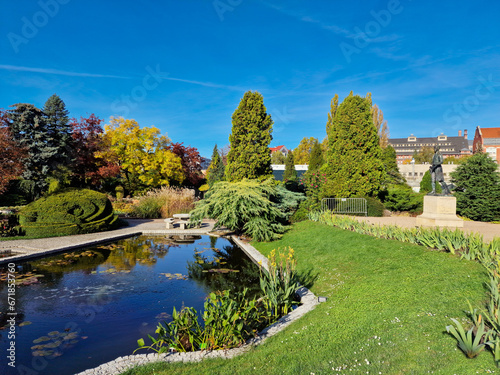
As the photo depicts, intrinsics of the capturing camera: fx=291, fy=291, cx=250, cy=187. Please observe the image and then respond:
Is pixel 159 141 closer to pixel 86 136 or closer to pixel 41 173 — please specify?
pixel 86 136

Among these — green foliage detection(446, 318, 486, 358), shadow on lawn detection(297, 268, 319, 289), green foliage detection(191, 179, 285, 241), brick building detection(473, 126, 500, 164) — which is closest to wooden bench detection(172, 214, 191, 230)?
green foliage detection(191, 179, 285, 241)

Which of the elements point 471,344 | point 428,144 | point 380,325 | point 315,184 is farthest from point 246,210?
point 428,144

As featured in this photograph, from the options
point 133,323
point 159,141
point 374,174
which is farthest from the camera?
point 159,141

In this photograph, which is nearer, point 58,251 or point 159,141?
point 58,251

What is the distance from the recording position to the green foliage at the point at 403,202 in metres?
15.6

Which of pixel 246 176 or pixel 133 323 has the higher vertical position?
pixel 246 176

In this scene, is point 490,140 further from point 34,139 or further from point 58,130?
point 34,139

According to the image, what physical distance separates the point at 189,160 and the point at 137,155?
5175 millimetres

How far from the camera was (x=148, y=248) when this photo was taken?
1073cm

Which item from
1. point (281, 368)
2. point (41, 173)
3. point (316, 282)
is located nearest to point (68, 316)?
point (281, 368)

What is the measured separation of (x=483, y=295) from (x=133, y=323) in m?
5.37

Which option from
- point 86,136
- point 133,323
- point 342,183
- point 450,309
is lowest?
point 133,323

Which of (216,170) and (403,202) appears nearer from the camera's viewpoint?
(403,202)

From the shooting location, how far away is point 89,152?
19297 millimetres
